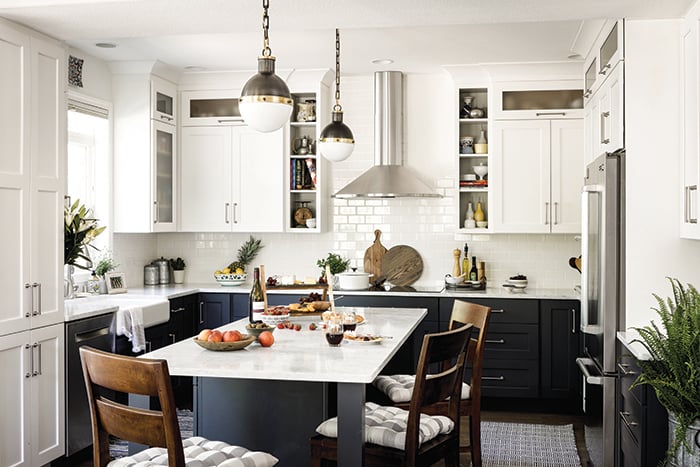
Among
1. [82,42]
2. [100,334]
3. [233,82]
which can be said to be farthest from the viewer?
[233,82]

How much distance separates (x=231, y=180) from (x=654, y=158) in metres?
3.75

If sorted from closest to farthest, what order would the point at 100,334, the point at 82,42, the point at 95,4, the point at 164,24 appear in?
the point at 95,4, the point at 164,24, the point at 100,334, the point at 82,42

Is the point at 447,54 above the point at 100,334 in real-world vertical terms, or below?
above

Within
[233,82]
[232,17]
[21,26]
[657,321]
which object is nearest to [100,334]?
[21,26]

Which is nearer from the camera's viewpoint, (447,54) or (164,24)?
(164,24)

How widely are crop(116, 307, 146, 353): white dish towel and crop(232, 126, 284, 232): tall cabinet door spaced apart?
1.69 metres

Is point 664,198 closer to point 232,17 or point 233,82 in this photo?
point 232,17

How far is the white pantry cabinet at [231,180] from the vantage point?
6.43 meters

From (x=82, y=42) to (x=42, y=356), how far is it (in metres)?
2.39

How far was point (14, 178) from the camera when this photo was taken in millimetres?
3938

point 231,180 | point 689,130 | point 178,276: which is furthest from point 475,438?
point 178,276

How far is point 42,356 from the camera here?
4160 mm

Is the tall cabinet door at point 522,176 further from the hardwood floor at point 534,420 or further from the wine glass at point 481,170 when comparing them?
the hardwood floor at point 534,420

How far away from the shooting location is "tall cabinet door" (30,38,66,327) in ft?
13.5
